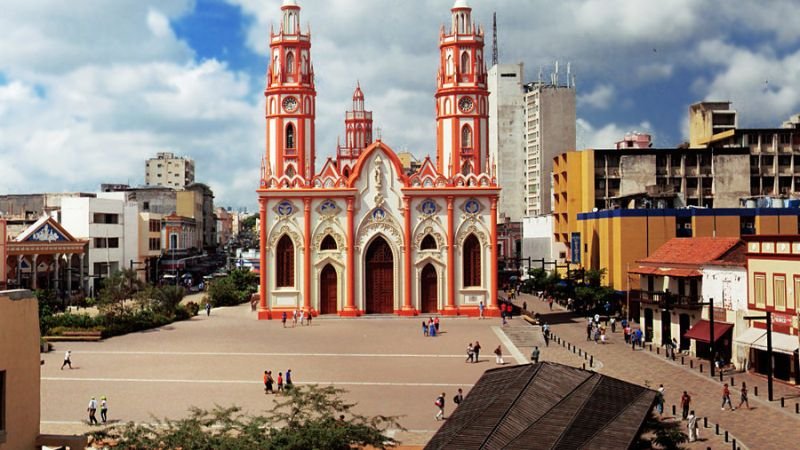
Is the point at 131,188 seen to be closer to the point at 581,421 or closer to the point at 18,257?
the point at 18,257

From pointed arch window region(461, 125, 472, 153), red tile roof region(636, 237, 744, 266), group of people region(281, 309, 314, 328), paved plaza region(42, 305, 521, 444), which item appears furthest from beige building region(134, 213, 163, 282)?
red tile roof region(636, 237, 744, 266)

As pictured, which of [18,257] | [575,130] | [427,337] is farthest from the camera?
[575,130]

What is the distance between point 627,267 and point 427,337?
696 inches

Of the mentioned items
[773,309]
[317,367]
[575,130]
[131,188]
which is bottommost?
[317,367]

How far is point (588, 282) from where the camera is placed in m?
60.5

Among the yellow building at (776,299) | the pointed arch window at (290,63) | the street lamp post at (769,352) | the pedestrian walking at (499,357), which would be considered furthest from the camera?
the pointed arch window at (290,63)

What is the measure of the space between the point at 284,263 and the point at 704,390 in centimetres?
3259

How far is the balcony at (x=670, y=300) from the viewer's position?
39781mm

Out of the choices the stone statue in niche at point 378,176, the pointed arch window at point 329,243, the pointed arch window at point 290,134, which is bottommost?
the pointed arch window at point 329,243

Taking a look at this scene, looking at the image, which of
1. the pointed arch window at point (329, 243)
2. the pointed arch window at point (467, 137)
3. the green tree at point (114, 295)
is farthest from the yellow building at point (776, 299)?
the green tree at point (114, 295)

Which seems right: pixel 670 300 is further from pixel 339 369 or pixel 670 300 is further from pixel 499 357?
pixel 339 369

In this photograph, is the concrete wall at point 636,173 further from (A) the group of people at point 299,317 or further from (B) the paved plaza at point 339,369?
(A) the group of people at point 299,317

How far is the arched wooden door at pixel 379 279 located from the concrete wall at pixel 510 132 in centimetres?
6740

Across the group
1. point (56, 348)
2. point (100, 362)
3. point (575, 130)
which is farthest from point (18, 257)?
point (575, 130)
